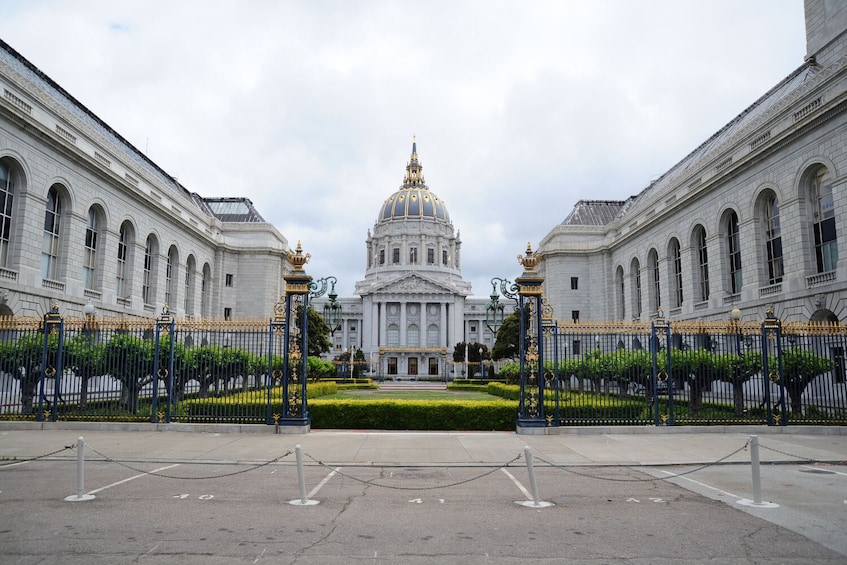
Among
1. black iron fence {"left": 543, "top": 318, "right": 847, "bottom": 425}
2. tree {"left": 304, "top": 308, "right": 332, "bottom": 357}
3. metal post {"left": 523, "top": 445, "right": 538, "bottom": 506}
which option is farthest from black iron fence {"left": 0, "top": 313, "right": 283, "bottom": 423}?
tree {"left": 304, "top": 308, "right": 332, "bottom": 357}

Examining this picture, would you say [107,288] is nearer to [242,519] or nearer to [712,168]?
[242,519]

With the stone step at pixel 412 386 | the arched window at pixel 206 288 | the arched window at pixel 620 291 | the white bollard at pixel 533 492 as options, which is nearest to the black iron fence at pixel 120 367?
the white bollard at pixel 533 492

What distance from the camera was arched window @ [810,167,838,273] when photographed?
30.7m

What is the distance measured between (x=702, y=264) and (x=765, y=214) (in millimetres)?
8587

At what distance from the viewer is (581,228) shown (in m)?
68.4

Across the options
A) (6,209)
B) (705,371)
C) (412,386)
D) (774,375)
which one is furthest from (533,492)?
(412,386)

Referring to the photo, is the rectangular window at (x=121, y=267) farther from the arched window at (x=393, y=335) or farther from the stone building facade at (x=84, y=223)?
the arched window at (x=393, y=335)

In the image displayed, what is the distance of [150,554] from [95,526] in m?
1.63

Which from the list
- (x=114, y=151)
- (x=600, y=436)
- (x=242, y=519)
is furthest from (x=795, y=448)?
(x=114, y=151)

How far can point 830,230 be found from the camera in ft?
101

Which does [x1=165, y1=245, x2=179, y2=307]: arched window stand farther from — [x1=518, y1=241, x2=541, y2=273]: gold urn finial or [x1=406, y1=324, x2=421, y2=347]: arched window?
[x1=406, y1=324, x2=421, y2=347]: arched window

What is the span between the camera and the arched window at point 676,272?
49.2 metres

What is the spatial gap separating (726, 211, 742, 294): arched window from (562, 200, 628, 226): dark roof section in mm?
28762

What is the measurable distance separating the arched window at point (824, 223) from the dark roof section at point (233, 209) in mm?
55248
